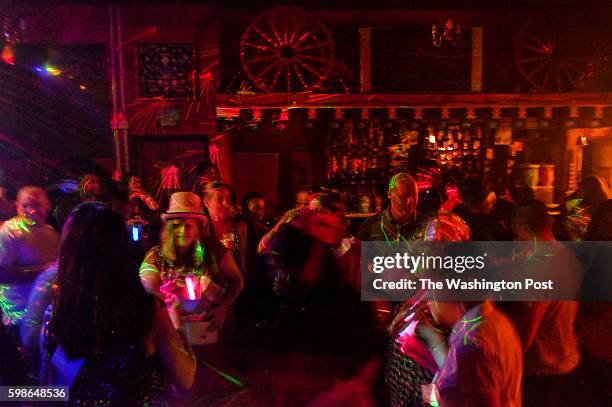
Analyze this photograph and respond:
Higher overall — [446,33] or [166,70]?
[446,33]

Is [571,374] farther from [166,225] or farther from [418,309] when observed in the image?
[166,225]

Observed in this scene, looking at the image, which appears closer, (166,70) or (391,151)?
(166,70)

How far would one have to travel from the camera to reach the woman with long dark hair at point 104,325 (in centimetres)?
164

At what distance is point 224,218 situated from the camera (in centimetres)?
393

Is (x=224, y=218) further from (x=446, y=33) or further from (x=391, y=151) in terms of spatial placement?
(x=446, y=33)

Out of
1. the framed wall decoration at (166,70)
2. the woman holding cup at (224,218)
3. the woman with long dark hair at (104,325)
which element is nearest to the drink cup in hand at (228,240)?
the woman holding cup at (224,218)

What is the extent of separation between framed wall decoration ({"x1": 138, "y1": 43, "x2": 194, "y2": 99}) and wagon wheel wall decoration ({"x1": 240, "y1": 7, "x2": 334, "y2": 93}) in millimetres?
770

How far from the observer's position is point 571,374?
2.61m

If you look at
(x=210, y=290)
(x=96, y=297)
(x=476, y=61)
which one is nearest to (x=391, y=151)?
(x=476, y=61)

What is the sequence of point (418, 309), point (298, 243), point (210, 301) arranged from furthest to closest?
point (298, 243), point (210, 301), point (418, 309)

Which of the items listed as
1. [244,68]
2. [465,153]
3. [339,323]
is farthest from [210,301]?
[465,153]

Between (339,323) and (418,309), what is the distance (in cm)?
143

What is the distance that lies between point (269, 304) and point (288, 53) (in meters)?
3.64

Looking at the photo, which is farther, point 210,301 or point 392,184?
point 392,184
